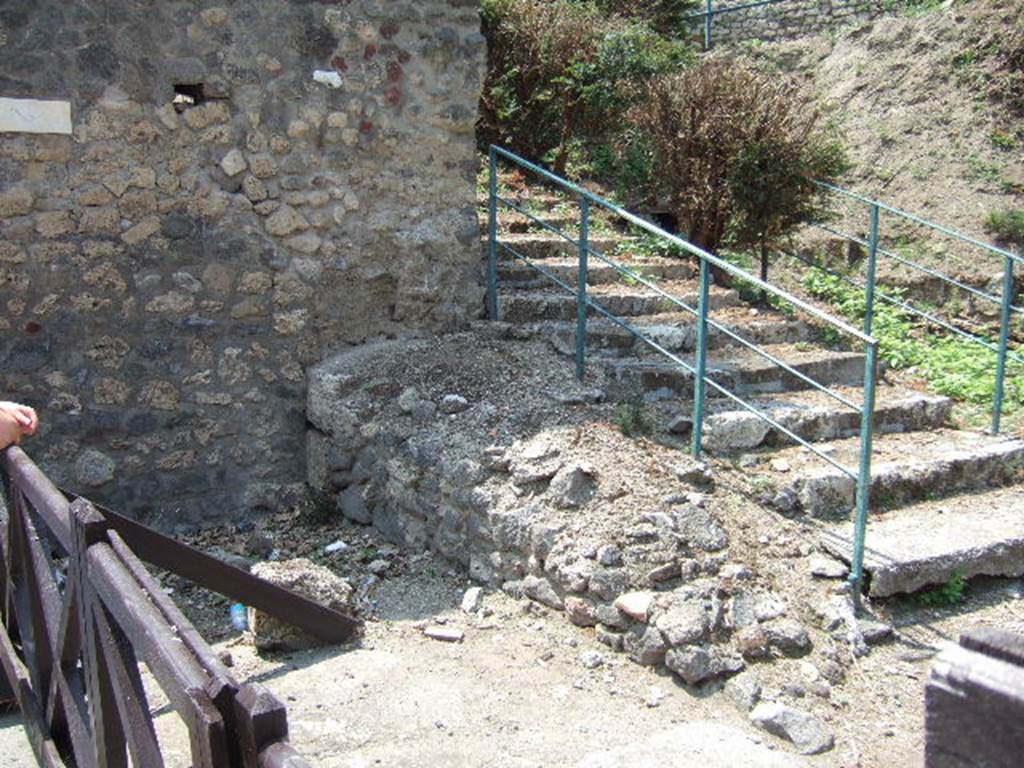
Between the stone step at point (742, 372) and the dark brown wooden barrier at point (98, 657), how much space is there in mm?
2834

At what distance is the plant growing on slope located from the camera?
6.42 meters

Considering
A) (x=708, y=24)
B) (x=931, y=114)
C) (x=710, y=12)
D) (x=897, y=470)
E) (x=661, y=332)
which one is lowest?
(x=897, y=470)

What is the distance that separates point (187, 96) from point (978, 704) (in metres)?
4.89

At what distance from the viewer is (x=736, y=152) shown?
A: 253 inches

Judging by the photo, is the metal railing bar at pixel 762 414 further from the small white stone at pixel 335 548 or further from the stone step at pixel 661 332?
the small white stone at pixel 335 548

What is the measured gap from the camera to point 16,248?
189 inches

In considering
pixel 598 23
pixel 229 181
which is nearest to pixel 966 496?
pixel 229 181

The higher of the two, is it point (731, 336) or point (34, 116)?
point (34, 116)

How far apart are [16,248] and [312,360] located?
1.50 meters

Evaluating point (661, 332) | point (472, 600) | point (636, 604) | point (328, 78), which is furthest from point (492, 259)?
point (636, 604)

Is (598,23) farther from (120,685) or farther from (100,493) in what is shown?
(120,685)

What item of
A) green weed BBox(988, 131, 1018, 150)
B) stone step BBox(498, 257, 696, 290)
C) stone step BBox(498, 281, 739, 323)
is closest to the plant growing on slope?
stone step BBox(498, 257, 696, 290)

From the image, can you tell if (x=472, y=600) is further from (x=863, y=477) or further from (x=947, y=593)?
(x=947, y=593)

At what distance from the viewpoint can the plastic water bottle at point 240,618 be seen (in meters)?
4.36
